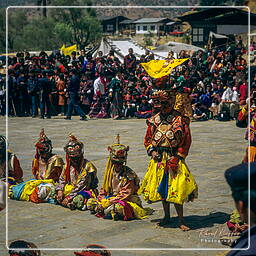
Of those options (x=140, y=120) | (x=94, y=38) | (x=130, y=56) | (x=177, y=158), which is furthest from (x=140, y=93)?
(x=94, y=38)

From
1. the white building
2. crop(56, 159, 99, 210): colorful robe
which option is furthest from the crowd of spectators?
the white building

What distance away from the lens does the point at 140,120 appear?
60.5ft

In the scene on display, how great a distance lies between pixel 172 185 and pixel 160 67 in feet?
4.55

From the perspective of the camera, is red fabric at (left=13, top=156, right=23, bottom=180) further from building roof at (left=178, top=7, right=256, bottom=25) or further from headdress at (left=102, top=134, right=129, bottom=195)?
building roof at (left=178, top=7, right=256, bottom=25)

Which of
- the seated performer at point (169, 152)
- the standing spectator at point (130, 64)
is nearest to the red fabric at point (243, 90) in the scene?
the standing spectator at point (130, 64)

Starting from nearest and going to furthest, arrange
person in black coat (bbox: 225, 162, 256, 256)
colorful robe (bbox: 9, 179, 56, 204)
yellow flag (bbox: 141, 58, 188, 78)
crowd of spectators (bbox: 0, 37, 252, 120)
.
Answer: person in black coat (bbox: 225, 162, 256, 256) < yellow flag (bbox: 141, 58, 188, 78) < colorful robe (bbox: 9, 179, 56, 204) < crowd of spectators (bbox: 0, 37, 252, 120)

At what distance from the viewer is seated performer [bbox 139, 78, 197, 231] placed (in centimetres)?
746

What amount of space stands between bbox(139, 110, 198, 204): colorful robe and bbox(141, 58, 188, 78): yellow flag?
0.55 meters

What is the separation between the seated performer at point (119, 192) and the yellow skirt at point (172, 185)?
0.45m

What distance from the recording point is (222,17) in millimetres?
25594

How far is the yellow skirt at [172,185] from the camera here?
7.46 metres

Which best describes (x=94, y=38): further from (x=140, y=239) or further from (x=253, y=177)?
(x=253, y=177)

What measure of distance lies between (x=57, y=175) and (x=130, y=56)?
12.7 meters

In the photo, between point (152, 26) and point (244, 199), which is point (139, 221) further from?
point (152, 26)
